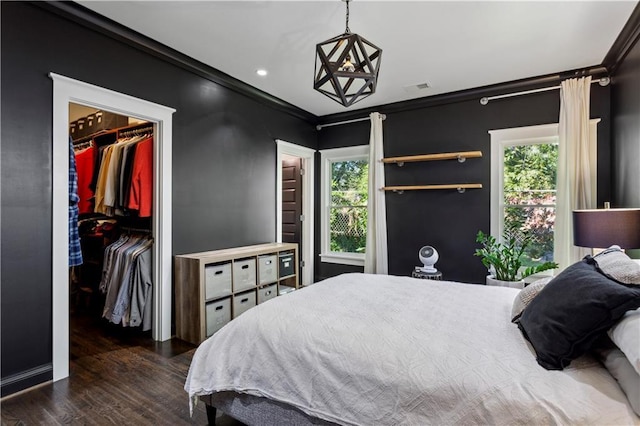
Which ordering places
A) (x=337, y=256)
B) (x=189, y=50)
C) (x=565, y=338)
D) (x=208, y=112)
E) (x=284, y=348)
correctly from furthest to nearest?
(x=337, y=256)
(x=208, y=112)
(x=189, y=50)
(x=284, y=348)
(x=565, y=338)

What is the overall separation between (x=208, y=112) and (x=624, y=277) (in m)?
3.55

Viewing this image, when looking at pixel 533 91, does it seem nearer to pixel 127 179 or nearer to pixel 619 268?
pixel 619 268

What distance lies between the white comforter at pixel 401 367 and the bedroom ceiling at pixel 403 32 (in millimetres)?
2089

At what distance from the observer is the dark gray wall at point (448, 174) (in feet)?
12.7

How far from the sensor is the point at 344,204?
516cm

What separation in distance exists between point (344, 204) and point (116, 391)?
367 cm

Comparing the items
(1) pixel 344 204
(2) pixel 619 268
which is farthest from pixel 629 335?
(1) pixel 344 204

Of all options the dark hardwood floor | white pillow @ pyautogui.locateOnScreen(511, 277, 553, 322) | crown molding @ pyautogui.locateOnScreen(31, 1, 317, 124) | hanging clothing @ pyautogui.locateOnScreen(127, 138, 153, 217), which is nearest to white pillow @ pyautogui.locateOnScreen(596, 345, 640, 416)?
white pillow @ pyautogui.locateOnScreen(511, 277, 553, 322)

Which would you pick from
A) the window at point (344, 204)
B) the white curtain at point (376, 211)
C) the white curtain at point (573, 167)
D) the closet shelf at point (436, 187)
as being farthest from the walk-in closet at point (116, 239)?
the white curtain at point (573, 167)

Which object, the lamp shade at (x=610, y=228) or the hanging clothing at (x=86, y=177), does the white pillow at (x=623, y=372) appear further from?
the hanging clothing at (x=86, y=177)

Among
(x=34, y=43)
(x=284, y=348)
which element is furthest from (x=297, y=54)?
(x=284, y=348)

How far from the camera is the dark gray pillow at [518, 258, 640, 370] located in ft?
3.75

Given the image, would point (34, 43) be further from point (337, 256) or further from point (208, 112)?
point (337, 256)

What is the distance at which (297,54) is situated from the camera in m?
3.13
